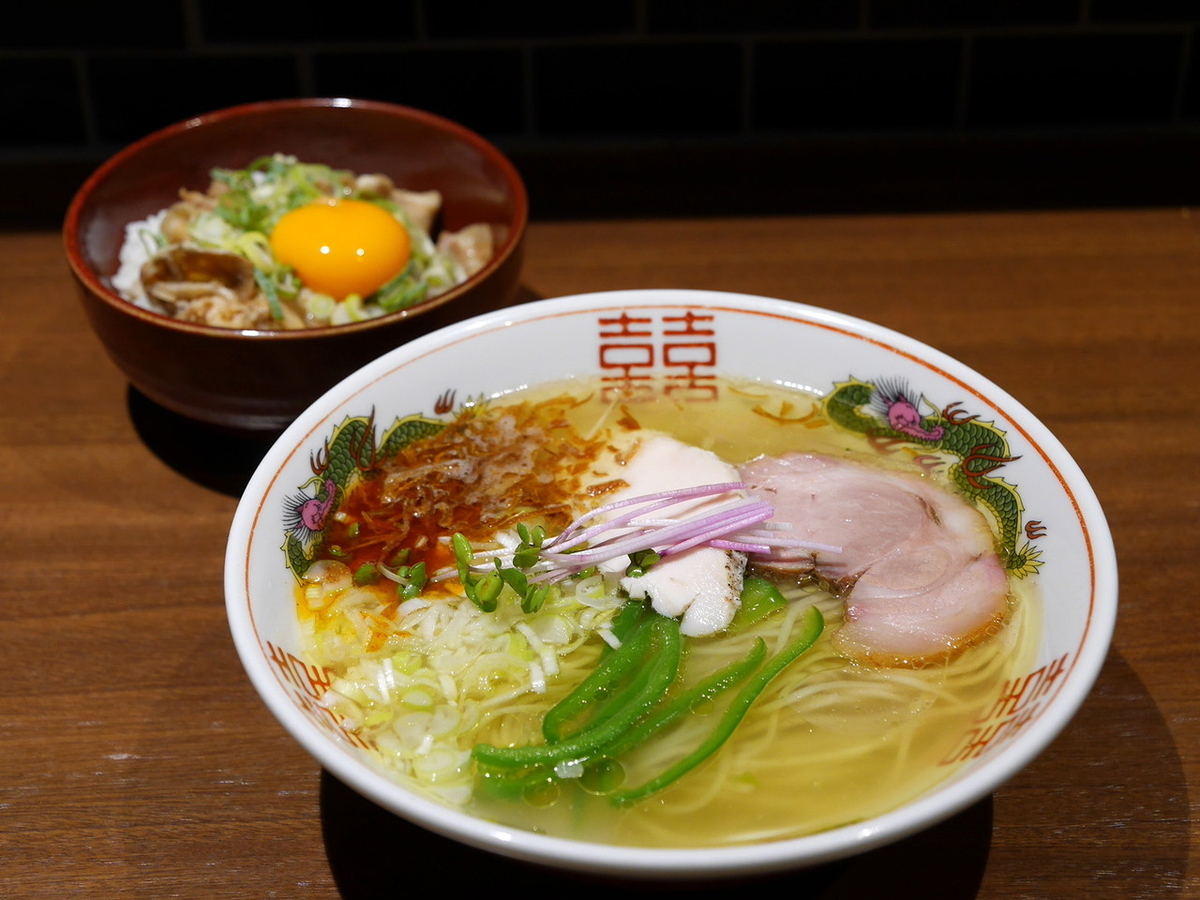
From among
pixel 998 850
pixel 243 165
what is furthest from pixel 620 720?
pixel 243 165

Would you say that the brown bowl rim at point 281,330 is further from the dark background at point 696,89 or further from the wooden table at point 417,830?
the dark background at point 696,89

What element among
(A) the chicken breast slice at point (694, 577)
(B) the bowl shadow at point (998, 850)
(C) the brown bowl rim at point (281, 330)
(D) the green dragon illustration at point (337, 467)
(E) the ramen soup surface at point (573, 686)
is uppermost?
(C) the brown bowl rim at point (281, 330)

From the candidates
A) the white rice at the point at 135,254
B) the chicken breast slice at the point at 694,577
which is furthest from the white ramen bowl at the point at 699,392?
the white rice at the point at 135,254

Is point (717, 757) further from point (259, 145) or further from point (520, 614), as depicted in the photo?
point (259, 145)

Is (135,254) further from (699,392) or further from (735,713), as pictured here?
(735,713)

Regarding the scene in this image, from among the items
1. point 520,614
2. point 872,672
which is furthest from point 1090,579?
point 520,614
